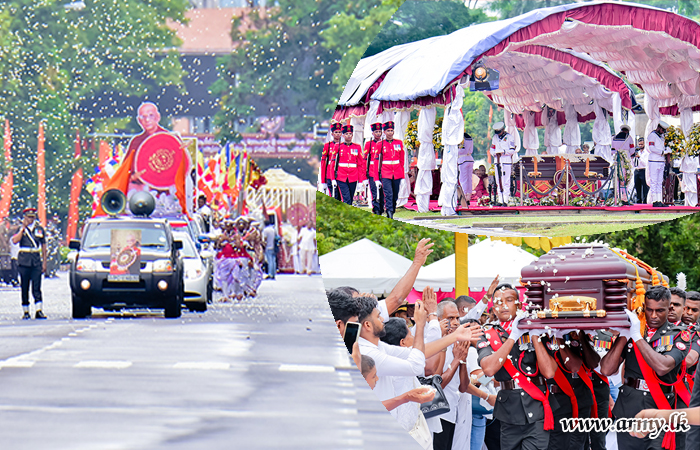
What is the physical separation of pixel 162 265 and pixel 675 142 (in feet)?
33.2

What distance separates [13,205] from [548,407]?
39.6 feet

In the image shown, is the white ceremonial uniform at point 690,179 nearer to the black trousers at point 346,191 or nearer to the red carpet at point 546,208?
the red carpet at point 546,208

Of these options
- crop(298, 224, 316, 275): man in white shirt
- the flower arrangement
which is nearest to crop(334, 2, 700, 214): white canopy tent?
the flower arrangement

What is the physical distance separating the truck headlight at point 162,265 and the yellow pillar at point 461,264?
1239 centimetres

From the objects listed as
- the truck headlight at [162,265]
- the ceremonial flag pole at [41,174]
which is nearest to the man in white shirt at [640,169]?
the ceremonial flag pole at [41,174]

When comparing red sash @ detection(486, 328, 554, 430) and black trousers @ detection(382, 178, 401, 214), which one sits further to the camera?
black trousers @ detection(382, 178, 401, 214)

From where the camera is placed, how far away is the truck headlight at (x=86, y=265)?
1805 centimetres

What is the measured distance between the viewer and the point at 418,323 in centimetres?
630

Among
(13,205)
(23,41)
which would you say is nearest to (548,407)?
(23,41)

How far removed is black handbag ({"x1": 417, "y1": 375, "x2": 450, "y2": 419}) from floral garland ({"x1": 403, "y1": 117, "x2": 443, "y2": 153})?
1494 mm

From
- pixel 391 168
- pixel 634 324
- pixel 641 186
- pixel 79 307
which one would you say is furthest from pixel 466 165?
pixel 79 307

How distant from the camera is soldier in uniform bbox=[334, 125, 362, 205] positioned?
20.8 ft

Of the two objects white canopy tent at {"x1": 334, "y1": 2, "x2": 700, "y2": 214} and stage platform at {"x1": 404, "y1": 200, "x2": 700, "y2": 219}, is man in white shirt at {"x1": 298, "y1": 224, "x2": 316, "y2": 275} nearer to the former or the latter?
white canopy tent at {"x1": 334, "y1": 2, "x2": 700, "y2": 214}

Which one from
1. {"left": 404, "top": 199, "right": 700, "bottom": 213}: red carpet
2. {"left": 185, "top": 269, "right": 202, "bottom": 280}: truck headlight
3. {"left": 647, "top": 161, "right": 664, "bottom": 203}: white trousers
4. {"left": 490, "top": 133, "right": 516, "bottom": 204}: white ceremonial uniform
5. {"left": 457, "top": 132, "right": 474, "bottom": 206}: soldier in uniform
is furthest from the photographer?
{"left": 185, "top": 269, "right": 202, "bottom": 280}: truck headlight
